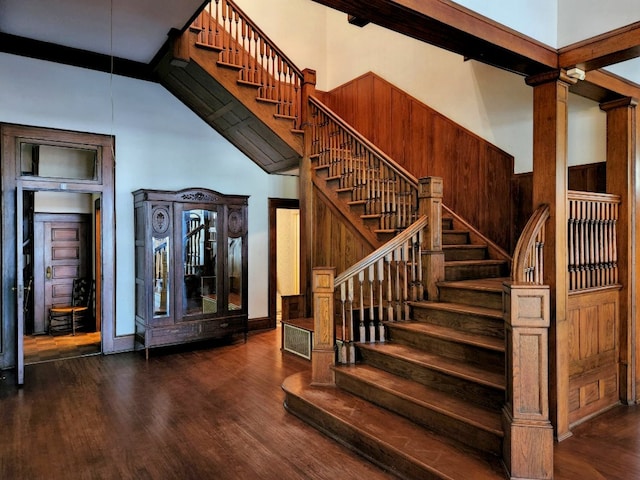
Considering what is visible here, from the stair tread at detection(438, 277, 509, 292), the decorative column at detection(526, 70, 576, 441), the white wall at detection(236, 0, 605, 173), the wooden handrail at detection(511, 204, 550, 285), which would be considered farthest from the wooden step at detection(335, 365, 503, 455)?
the white wall at detection(236, 0, 605, 173)

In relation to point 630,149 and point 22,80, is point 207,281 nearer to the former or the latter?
point 22,80

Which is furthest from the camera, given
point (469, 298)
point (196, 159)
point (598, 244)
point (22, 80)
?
point (196, 159)

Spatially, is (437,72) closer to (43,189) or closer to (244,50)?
(244,50)

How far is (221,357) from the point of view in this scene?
208 inches

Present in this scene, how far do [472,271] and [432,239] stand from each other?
29.9 inches

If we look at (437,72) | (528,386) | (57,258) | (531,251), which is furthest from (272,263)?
(528,386)

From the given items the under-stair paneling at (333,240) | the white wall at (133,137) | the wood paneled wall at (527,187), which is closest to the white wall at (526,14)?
the wood paneled wall at (527,187)

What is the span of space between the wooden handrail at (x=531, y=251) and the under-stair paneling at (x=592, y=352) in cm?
48

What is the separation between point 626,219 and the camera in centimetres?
363

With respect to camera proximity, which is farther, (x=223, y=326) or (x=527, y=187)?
(x=223, y=326)

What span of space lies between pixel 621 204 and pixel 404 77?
11.8ft

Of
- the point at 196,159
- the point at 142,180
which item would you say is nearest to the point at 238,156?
the point at 196,159

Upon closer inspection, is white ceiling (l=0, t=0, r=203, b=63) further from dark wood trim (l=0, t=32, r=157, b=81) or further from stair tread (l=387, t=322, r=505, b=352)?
stair tread (l=387, t=322, r=505, b=352)

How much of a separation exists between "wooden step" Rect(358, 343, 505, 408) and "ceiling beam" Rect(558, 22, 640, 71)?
7.42ft
